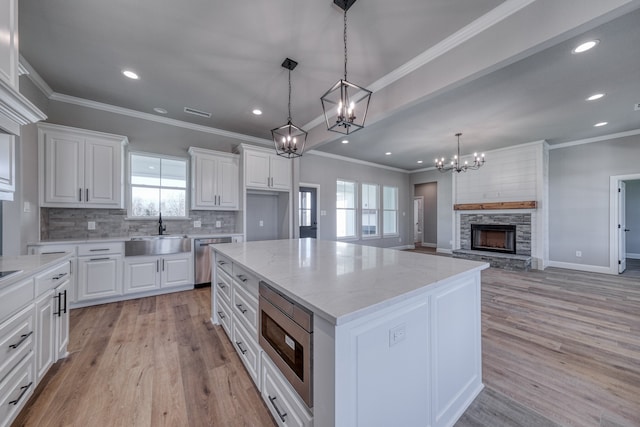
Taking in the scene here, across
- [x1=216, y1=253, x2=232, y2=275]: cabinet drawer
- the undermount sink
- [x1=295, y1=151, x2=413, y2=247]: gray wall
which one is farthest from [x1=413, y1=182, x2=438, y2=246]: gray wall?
[x1=216, y1=253, x2=232, y2=275]: cabinet drawer

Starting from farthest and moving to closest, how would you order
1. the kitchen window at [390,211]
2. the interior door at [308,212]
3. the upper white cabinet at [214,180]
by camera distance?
1. the kitchen window at [390,211]
2. the interior door at [308,212]
3. the upper white cabinet at [214,180]

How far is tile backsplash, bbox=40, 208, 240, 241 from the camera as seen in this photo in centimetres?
335

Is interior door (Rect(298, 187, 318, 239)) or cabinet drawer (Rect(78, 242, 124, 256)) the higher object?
interior door (Rect(298, 187, 318, 239))

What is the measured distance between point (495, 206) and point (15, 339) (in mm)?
7638

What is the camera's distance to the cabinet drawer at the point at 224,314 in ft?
7.47

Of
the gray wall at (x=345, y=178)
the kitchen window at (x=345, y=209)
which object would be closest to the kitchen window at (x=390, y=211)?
the gray wall at (x=345, y=178)

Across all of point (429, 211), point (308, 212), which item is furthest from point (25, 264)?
point (429, 211)

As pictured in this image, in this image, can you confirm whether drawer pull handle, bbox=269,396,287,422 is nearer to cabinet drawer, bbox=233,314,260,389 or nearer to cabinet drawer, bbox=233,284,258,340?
cabinet drawer, bbox=233,314,260,389

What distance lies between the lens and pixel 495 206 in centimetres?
591

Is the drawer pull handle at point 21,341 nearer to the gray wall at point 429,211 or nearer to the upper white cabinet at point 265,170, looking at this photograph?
the upper white cabinet at point 265,170

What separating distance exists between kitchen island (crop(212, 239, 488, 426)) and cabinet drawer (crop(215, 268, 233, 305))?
35cm

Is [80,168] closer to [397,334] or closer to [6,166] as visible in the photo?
[6,166]

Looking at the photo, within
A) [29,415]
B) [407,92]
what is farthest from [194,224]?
[407,92]

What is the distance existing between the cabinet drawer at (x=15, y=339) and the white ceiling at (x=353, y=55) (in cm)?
236
